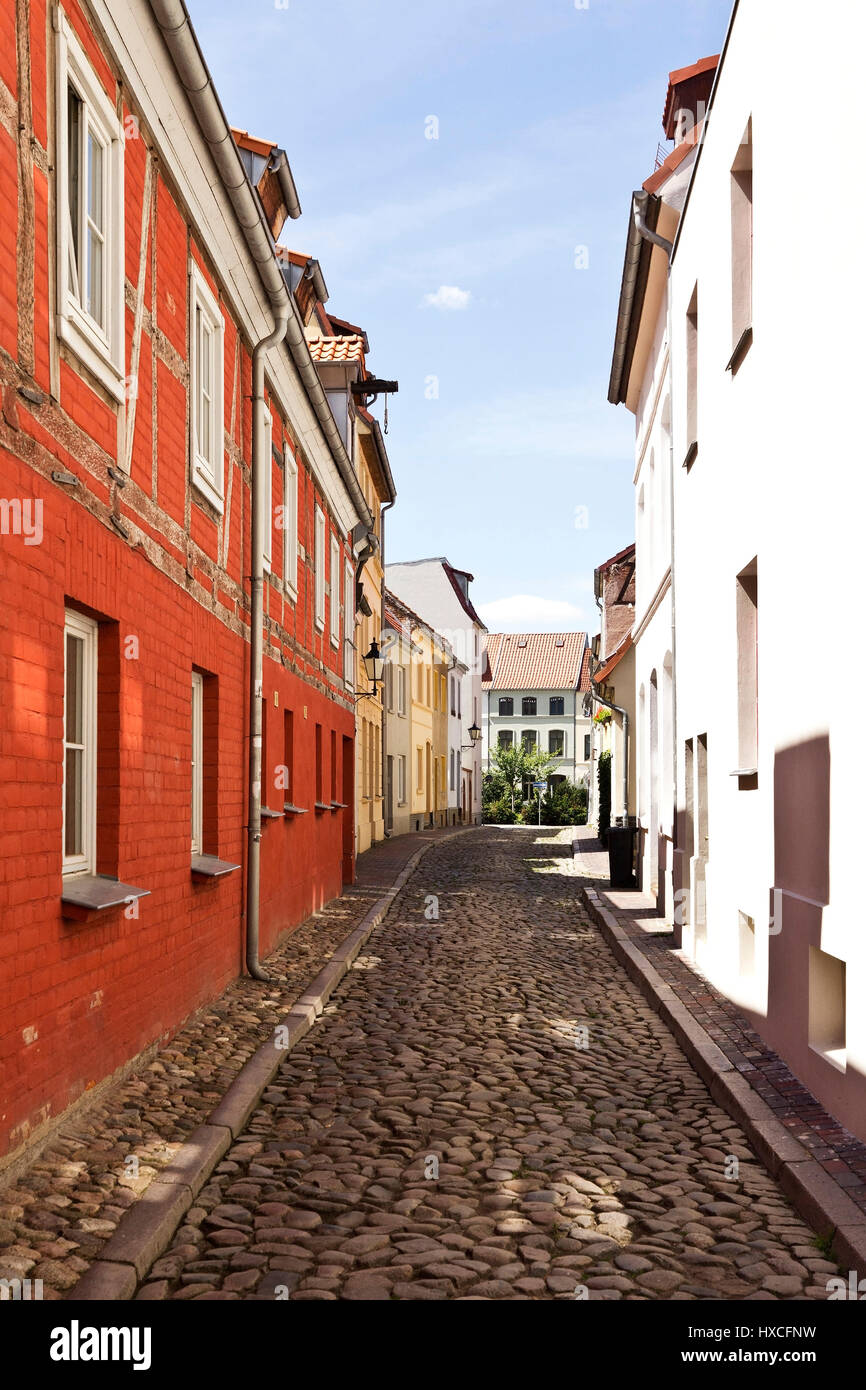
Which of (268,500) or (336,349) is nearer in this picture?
(268,500)

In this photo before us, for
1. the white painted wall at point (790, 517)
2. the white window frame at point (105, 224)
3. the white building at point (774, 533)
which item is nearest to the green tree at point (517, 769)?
the white building at point (774, 533)

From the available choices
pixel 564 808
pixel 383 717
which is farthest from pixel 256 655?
pixel 564 808

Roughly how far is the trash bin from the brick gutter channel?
1010 cm

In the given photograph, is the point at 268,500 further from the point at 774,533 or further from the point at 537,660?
the point at 537,660

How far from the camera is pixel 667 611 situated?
44.8ft

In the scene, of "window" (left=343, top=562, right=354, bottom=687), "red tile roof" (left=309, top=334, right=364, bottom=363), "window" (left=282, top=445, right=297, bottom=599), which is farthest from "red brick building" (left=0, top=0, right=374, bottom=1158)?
"red tile roof" (left=309, top=334, right=364, bottom=363)

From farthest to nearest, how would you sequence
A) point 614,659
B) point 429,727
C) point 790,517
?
point 429,727, point 614,659, point 790,517

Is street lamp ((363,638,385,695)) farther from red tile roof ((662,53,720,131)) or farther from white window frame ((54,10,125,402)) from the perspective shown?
white window frame ((54,10,125,402))

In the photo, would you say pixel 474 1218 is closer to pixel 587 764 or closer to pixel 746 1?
pixel 746 1

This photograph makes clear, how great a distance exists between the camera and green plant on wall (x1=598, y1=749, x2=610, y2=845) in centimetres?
2920

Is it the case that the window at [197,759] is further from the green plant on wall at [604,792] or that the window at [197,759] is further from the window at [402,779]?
the window at [402,779]

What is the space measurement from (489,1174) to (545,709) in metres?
66.1

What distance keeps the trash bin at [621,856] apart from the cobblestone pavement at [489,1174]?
858 cm

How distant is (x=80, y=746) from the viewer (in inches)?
239
